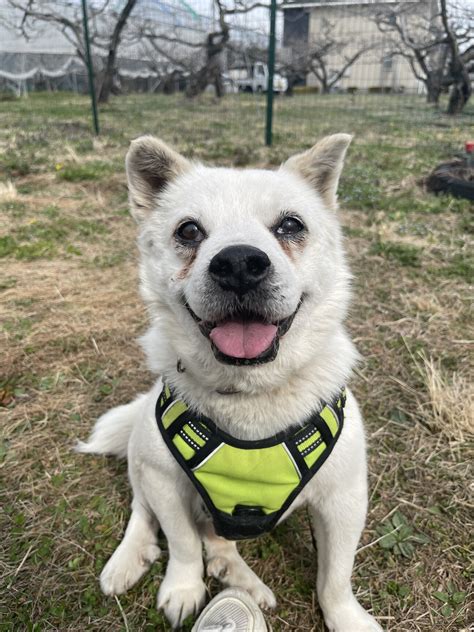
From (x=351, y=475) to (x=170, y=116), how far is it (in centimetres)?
1420

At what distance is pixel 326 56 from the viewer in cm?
2261

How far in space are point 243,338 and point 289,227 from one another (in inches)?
18.7

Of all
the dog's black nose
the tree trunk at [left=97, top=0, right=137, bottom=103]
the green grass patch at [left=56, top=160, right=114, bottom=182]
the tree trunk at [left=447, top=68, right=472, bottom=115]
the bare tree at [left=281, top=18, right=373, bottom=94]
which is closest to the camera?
the dog's black nose

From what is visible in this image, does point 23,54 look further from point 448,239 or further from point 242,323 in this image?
point 242,323

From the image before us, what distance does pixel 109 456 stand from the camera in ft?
7.23

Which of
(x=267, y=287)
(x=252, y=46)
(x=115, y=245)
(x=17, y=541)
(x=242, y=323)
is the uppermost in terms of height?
(x=252, y=46)

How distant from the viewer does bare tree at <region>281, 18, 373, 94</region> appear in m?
16.9

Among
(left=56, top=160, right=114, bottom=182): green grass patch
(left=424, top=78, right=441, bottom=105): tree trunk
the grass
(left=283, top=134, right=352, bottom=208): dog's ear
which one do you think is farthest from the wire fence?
(left=283, top=134, right=352, bottom=208): dog's ear

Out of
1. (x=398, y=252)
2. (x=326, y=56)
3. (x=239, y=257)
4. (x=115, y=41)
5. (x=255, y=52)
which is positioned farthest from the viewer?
(x=326, y=56)

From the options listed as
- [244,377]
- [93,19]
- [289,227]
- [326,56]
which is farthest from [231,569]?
[326,56]

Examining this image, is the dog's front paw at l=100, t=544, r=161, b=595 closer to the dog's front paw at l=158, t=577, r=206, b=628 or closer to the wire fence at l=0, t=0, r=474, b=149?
the dog's front paw at l=158, t=577, r=206, b=628

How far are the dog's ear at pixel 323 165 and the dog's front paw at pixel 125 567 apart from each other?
155 cm

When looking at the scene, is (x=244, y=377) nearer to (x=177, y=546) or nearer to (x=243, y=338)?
(x=243, y=338)

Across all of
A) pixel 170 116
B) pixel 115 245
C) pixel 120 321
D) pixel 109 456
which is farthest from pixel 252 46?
pixel 109 456
